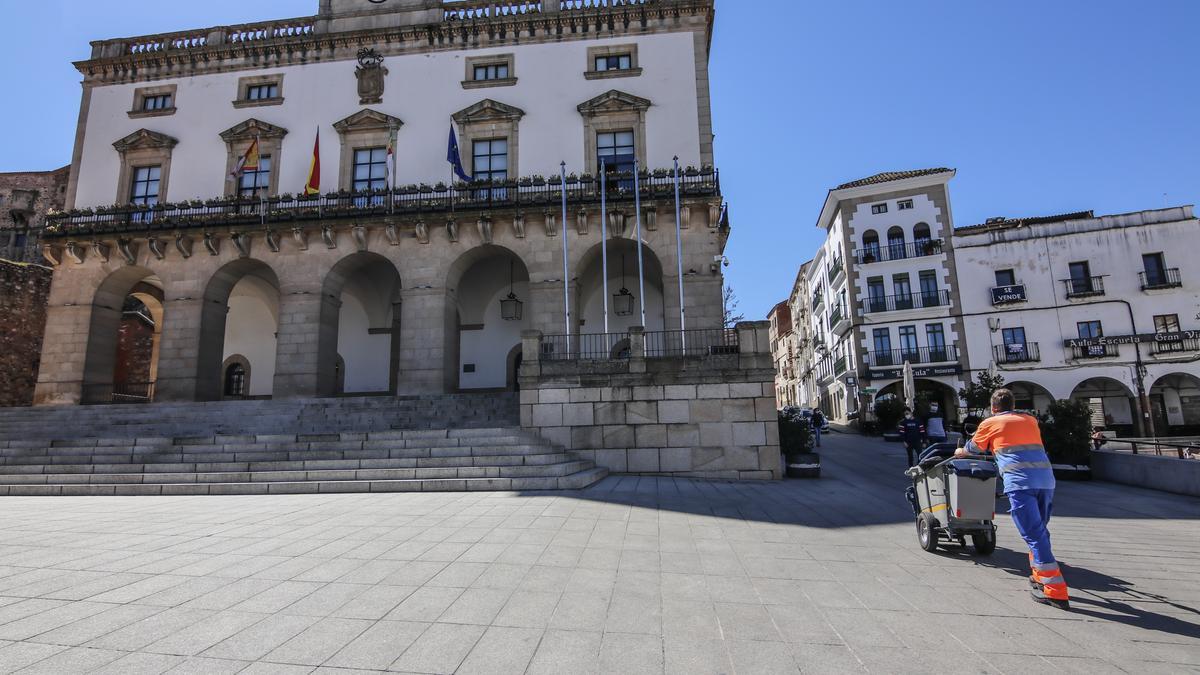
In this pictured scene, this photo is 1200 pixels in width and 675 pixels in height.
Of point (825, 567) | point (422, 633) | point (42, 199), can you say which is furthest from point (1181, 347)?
point (42, 199)

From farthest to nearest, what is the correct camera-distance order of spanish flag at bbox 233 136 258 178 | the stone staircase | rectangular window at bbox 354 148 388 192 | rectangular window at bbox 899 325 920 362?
rectangular window at bbox 899 325 920 362 < rectangular window at bbox 354 148 388 192 < spanish flag at bbox 233 136 258 178 < the stone staircase

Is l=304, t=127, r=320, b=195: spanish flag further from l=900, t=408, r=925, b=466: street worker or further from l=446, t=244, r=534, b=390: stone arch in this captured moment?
l=900, t=408, r=925, b=466: street worker

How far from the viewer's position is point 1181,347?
28906 millimetres

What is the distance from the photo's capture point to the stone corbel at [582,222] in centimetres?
1809

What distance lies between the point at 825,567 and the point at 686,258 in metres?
13.5

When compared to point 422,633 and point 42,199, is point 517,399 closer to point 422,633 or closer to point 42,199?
point 422,633

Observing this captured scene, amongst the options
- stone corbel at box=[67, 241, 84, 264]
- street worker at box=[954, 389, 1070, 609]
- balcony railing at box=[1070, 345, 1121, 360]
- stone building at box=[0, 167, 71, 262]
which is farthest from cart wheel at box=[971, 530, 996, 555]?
stone building at box=[0, 167, 71, 262]

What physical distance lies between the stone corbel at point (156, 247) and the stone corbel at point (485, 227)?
11.3 m

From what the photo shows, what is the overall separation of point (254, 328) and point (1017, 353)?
38075 mm

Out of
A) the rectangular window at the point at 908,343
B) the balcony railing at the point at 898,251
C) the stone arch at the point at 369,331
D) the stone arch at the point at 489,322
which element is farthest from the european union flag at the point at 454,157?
the rectangular window at the point at 908,343

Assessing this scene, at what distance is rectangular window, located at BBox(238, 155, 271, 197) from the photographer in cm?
2033

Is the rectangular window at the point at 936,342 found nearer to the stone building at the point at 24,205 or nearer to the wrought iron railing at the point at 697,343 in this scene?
the wrought iron railing at the point at 697,343

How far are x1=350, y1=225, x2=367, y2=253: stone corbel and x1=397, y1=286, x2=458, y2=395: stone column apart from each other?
2.13m

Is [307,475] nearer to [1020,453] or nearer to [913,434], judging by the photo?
[1020,453]
